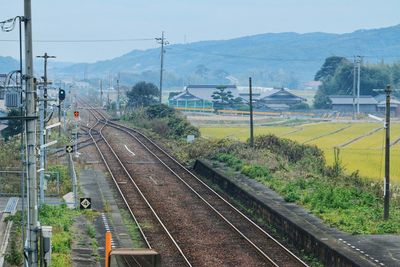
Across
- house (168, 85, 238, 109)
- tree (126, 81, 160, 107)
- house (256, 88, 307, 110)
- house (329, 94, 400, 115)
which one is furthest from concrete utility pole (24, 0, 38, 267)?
house (256, 88, 307, 110)

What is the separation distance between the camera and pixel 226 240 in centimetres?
2242

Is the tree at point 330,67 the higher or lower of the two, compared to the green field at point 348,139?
higher

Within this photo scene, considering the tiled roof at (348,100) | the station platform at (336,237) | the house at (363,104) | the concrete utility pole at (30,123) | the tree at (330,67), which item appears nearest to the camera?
the concrete utility pole at (30,123)

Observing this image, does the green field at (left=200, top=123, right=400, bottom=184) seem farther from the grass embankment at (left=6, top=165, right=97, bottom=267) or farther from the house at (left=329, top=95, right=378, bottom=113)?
the house at (left=329, top=95, right=378, bottom=113)

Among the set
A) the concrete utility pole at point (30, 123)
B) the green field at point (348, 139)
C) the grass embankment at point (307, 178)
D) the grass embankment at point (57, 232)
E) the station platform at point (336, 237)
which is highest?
the concrete utility pole at point (30, 123)

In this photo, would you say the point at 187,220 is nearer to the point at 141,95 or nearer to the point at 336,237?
the point at 336,237

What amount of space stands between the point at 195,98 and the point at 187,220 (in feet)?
352

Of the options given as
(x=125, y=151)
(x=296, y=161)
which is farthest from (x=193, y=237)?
(x=125, y=151)

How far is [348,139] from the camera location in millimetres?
62938

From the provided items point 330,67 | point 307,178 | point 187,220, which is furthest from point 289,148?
point 330,67

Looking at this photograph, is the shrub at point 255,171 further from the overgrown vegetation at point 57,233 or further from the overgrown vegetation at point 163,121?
the overgrown vegetation at point 163,121

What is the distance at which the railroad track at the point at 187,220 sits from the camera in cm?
2045

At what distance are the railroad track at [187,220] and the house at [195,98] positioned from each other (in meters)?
82.6

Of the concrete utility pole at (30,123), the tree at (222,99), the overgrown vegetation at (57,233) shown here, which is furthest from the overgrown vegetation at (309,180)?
the tree at (222,99)
